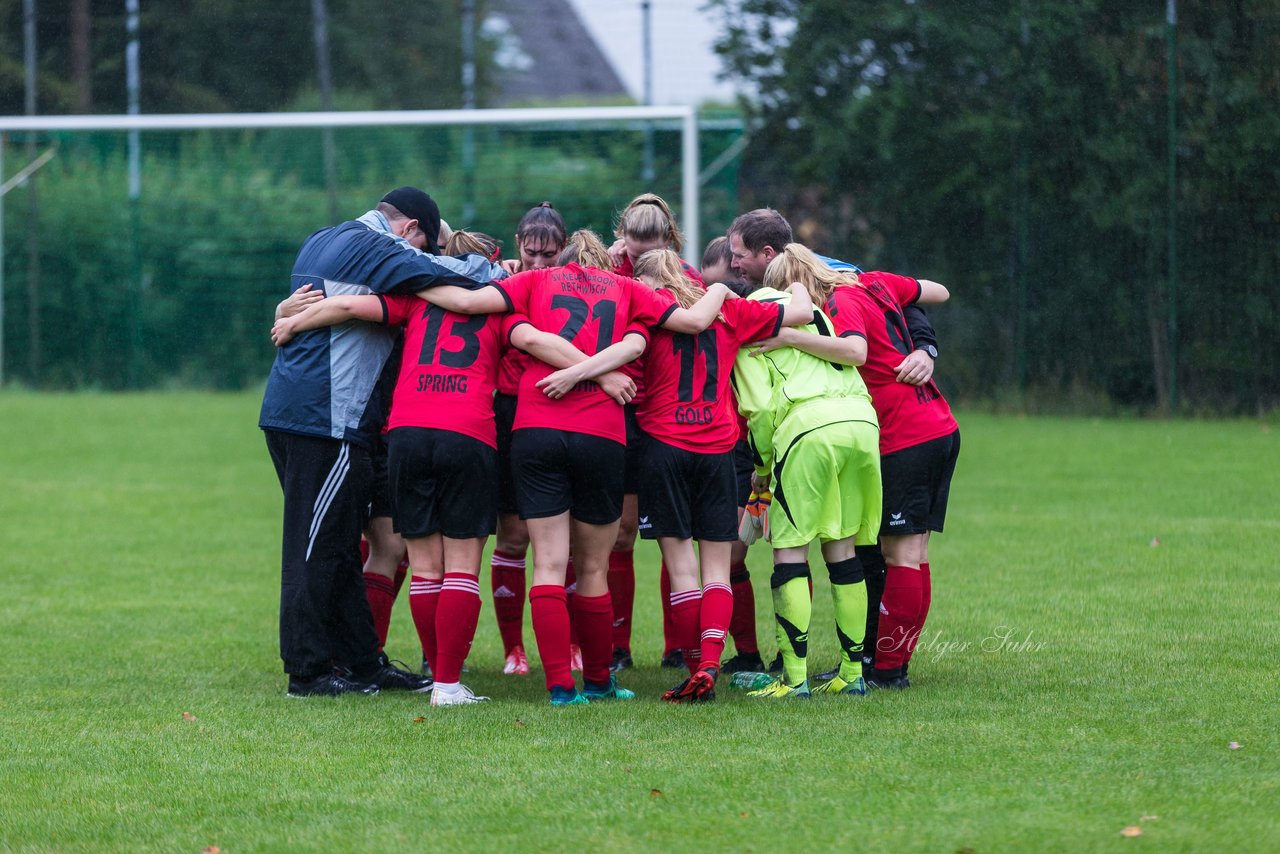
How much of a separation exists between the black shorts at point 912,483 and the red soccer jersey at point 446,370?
1.53 metres

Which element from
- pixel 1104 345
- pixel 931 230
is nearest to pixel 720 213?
pixel 931 230

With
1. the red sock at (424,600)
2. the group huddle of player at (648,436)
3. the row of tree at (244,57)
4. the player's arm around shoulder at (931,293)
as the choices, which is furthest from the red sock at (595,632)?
the row of tree at (244,57)

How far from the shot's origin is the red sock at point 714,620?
557 cm

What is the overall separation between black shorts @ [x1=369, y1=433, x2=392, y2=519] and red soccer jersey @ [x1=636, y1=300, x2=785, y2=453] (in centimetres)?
111

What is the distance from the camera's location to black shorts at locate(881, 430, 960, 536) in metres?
5.80

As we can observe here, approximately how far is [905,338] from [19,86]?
72.3 feet

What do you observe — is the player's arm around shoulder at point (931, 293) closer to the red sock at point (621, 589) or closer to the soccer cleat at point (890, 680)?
the soccer cleat at point (890, 680)

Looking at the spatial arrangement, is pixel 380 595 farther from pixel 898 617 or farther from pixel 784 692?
pixel 898 617

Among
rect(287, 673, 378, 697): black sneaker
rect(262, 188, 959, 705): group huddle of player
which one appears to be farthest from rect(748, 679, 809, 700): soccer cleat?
rect(287, 673, 378, 697): black sneaker

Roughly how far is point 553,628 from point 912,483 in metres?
1.49

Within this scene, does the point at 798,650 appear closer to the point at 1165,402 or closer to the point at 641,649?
the point at 641,649

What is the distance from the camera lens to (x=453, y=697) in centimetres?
566

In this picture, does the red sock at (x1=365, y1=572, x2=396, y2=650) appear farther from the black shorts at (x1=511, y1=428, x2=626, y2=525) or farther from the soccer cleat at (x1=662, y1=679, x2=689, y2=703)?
the soccer cleat at (x1=662, y1=679, x2=689, y2=703)

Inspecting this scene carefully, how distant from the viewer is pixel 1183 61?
1574 centimetres
